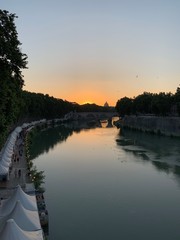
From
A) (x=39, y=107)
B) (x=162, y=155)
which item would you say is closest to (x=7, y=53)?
(x=162, y=155)

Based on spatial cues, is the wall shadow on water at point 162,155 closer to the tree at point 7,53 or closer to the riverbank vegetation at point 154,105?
the tree at point 7,53

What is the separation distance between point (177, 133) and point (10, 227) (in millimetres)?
63688

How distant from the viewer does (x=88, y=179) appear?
3512cm

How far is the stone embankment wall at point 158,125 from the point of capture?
76.7 m

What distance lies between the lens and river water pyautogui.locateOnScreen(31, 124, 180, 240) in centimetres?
2110

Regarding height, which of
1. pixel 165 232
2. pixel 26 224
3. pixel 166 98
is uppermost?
pixel 166 98

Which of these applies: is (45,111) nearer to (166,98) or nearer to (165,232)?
(166,98)

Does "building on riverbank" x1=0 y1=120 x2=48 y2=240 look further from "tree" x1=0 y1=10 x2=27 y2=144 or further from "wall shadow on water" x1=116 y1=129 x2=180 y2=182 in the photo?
"wall shadow on water" x1=116 y1=129 x2=180 y2=182

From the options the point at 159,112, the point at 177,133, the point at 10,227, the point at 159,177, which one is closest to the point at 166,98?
the point at 159,112

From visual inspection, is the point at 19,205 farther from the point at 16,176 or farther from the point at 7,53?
the point at 7,53

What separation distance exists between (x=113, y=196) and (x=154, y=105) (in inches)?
2913

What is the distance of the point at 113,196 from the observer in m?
28.4

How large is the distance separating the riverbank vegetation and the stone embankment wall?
3.93 meters

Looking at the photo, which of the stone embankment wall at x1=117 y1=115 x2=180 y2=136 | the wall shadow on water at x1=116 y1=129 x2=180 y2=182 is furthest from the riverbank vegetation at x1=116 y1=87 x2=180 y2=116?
the wall shadow on water at x1=116 y1=129 x2=180 y2=182
